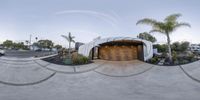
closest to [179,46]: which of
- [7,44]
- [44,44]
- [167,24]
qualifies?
[167,24]

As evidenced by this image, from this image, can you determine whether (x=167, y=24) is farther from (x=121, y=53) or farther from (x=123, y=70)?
(x=121, y=53)

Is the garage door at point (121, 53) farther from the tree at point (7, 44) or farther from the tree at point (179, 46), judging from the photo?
the tree at point (7, 44)

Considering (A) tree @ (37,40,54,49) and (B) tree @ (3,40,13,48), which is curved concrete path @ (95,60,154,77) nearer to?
(B) tree @ (3,40,13,48)

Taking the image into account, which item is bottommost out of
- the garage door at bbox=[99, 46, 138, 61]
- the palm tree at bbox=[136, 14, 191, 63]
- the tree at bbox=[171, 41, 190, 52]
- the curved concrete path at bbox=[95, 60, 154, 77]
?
the curved concrete path at bbox=[95, 60, 154, 77]

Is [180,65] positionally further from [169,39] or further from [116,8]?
[116,8]

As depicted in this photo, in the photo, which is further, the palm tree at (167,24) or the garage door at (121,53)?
the garage door at (121,53)

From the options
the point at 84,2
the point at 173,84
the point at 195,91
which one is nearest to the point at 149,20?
the point at 84,2

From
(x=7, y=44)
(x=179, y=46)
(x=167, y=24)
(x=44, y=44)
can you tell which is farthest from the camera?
(x=44, y=44)

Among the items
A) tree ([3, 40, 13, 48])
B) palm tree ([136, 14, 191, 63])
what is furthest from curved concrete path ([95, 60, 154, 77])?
tree ([3, 40, 13, 48])

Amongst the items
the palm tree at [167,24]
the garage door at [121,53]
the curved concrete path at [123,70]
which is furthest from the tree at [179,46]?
the curved concrete path at [123,70]

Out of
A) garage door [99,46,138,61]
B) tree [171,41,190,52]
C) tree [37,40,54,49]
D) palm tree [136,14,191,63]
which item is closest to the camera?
palm tree [136,14,191,63]

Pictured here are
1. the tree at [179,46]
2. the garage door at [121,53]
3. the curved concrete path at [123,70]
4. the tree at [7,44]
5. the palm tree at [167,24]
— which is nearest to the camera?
the curved concrete path at [123,70]

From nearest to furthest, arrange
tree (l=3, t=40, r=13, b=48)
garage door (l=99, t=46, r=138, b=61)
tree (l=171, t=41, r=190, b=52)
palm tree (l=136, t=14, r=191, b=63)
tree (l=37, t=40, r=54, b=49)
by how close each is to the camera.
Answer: palm tree (l=136, t=14, r=191, b=63)
garage door (l=99, t=46, r=138, b=61)
tree (l=171, t=41, r=190, b=52)
tree (l=3, t=40, r=13, b=48)
tree (l=37, t=40, r=54, b=49)

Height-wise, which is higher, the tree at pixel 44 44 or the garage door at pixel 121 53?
the tree at pixel 44 44
